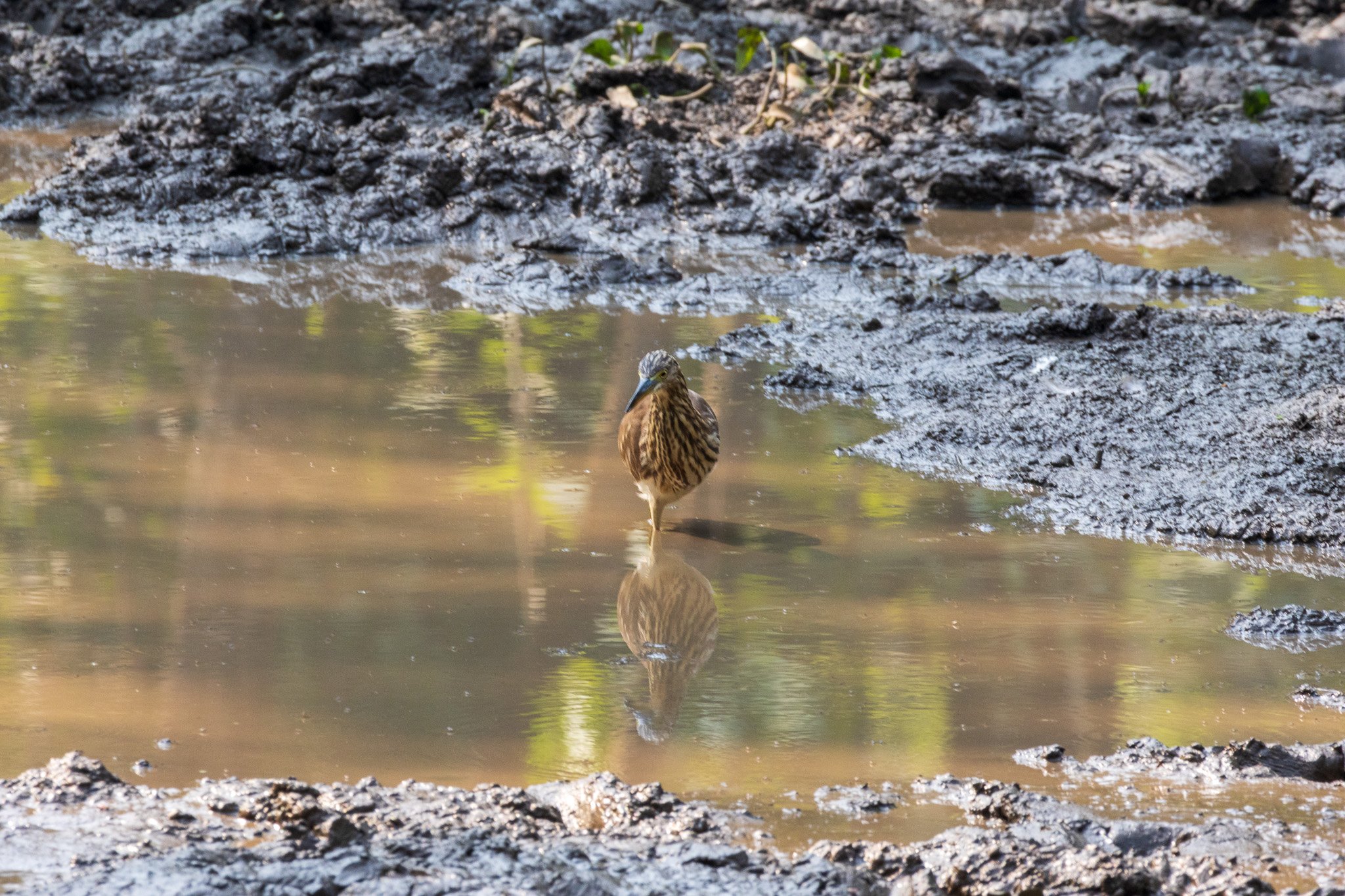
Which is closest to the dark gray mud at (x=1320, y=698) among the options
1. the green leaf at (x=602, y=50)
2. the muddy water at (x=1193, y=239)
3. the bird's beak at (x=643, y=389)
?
the bird's beak at (x=643, y=389)

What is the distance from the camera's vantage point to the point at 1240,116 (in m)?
14.1

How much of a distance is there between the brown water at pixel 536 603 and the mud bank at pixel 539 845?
0.57 ft

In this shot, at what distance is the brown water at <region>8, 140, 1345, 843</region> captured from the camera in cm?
377

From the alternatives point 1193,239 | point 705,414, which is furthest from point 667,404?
point 1193,239

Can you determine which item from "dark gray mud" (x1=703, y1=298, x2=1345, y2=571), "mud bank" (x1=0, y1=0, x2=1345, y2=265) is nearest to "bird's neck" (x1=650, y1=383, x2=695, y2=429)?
"dark gray mud" (x1=703, y1=298, x2=1345, y2=571)

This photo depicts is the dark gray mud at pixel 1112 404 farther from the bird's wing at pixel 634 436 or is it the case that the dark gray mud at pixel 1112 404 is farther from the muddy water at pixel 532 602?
the bird's wing at pixel 634 436

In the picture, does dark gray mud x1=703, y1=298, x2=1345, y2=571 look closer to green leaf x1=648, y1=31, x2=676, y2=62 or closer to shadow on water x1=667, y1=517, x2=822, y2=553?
shadow on water x1=667, y1=517, x2=822, y2=553

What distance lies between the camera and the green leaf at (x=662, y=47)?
14.1m

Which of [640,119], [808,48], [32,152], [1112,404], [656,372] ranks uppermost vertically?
[808,48]

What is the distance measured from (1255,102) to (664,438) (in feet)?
35.5

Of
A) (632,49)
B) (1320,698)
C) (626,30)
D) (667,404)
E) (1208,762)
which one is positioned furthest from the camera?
(632,49)

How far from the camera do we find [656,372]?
5316 mm

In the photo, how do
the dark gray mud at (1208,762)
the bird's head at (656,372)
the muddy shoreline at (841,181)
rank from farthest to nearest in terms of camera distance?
the muddy shoreline at (841,181) < the bird's head at (656,372) < the dark gray mud at (1208,762)

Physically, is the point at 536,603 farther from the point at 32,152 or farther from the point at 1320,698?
the point at 32,152
